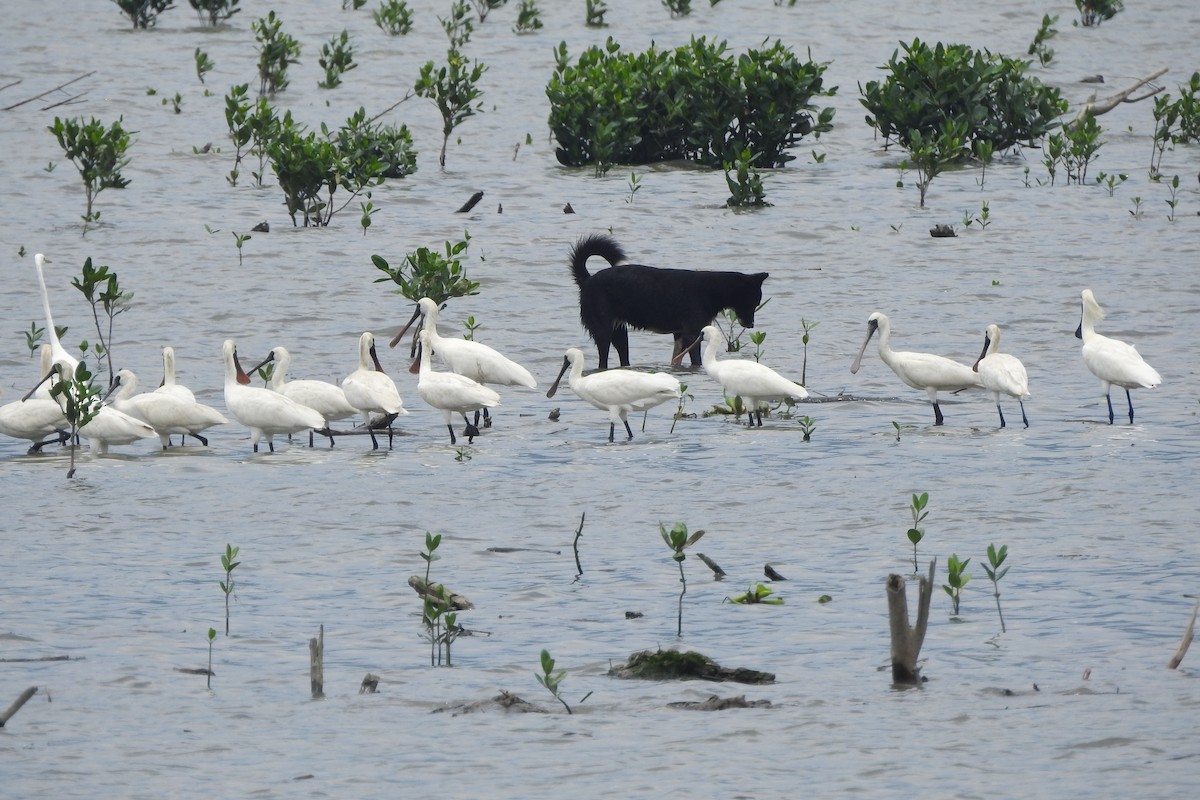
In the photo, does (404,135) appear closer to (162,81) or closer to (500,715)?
(162,81)

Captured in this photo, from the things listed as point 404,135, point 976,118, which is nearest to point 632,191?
point 404,135

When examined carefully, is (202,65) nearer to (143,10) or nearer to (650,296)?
(143,10)

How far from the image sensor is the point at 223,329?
16562mm

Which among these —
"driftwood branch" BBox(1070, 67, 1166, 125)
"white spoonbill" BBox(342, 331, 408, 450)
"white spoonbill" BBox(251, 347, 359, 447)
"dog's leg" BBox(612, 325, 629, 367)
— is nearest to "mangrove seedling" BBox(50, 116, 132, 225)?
"dog's leg" BBox(612, 325, 629, 367)

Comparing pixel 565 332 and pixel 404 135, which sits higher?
pixel 404 135

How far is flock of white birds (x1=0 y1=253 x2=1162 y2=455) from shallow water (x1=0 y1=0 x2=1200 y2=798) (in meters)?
0.28

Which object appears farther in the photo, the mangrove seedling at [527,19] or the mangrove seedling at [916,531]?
→ the mangrove seedling at [527,19]

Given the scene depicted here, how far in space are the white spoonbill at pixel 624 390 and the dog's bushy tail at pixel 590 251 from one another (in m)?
2.90

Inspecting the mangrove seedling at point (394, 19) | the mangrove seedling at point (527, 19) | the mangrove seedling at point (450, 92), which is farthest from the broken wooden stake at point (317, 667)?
the mangrove seedling at point (527, 19)

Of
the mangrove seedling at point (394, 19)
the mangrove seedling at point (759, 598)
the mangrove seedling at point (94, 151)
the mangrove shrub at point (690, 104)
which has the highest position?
the mangrove seedling at point (394, 19)

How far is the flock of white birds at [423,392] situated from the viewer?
12.1m

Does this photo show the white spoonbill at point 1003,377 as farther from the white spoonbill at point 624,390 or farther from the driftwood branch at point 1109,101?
the driftwood branch at point 1109,101

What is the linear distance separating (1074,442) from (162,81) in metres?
20.4

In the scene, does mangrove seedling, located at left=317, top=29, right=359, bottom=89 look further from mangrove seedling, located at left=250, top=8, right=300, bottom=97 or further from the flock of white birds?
the flock of white birds
